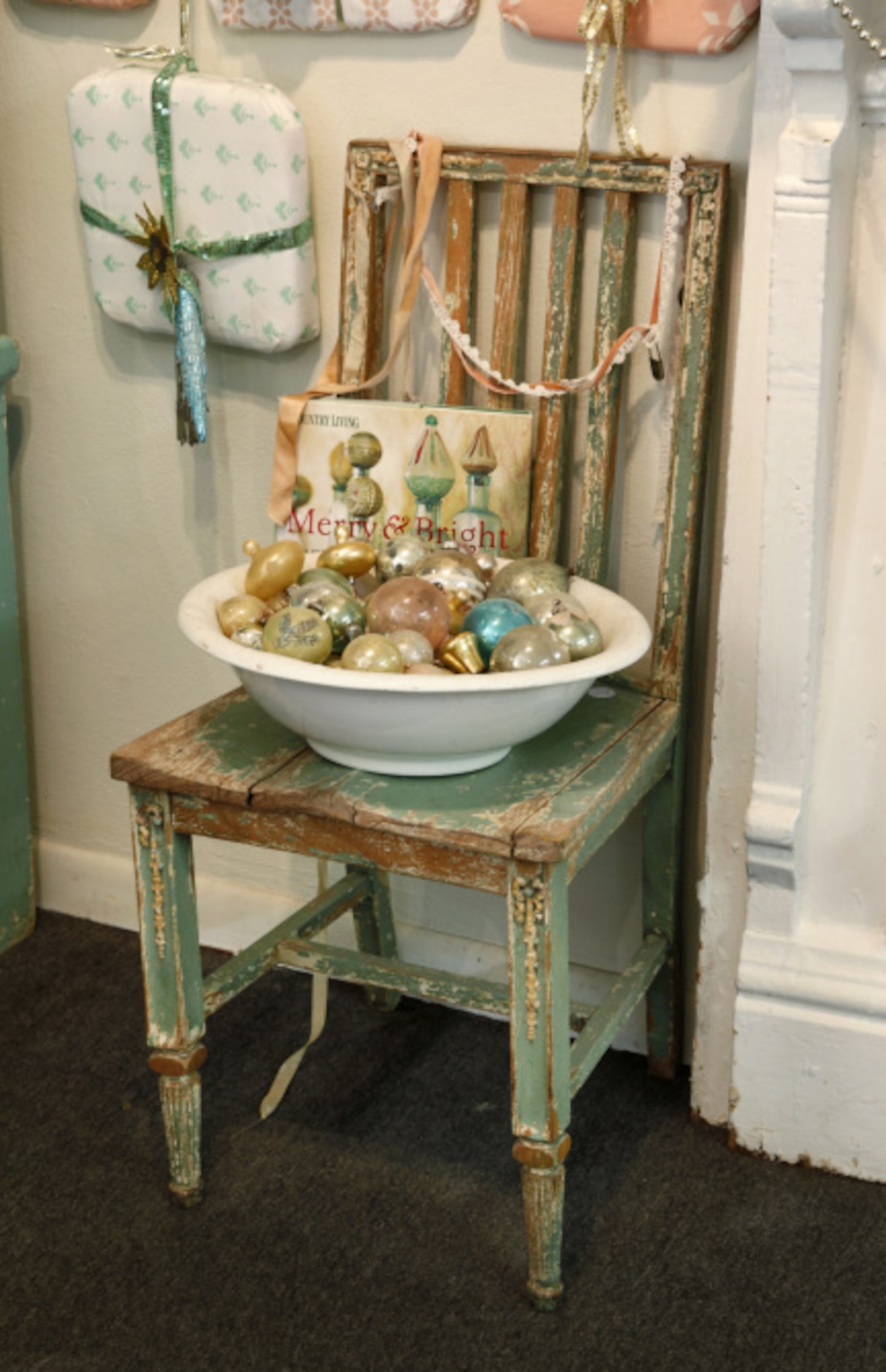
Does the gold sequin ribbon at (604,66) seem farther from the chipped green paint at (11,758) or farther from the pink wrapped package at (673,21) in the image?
the chipped green paint at (11,758)

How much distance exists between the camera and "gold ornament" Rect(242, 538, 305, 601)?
141 centimetres

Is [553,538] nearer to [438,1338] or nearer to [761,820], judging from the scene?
[761,820]

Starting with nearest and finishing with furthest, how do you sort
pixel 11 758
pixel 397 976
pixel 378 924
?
1. pixel 397 976
2. pixel 378 924
3. pixel 11 758

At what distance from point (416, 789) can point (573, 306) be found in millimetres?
529

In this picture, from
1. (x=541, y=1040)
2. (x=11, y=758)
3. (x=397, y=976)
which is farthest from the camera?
(x=11, y=758)

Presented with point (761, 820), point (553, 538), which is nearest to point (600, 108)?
point (553, 538)

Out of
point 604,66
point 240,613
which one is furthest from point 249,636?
point 604,66

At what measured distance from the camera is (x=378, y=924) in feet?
5.92

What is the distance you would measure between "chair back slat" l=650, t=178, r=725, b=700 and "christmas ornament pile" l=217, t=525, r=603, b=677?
0.12 m

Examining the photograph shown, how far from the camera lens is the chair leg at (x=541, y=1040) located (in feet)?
4.10

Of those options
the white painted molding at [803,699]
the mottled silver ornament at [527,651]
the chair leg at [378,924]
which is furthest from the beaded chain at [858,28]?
the chair leg at [378,924]

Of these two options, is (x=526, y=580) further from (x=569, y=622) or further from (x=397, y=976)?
(x=397, y=976)

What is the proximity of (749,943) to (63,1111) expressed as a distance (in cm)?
77

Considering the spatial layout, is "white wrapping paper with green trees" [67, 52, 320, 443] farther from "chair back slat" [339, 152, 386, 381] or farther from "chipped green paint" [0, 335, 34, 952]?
"chipped green paint" [0, 335, 34, 952]
